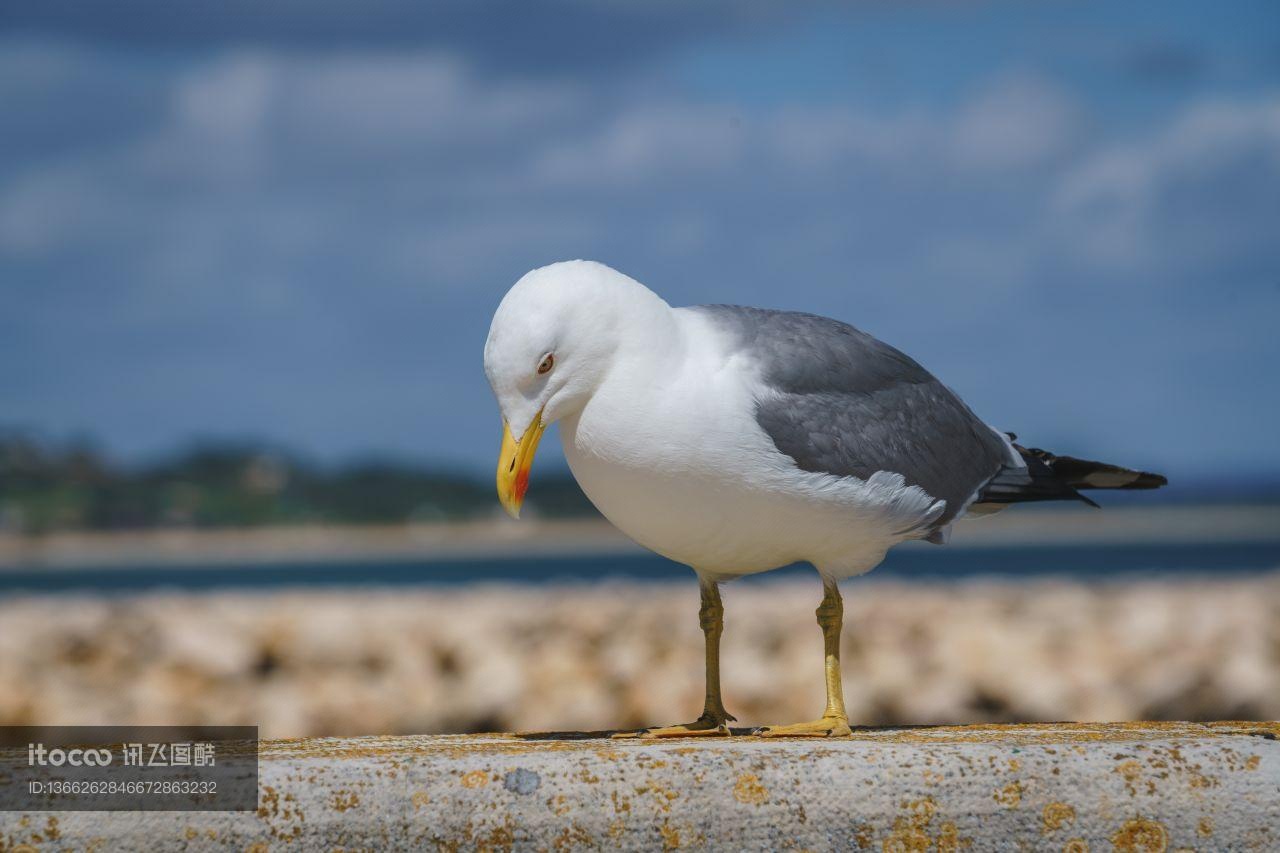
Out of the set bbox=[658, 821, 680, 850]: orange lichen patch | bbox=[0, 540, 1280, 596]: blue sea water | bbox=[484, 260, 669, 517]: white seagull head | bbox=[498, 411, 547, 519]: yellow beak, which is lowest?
Answer: bbox=[658, 821, 680, 850]: orange lichen patch

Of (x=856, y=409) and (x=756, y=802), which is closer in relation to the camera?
(x=756, y=802)

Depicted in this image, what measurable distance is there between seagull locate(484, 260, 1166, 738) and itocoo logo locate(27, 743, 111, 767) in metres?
1.24

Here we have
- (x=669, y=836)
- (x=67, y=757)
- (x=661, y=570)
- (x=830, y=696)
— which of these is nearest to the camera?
(x=669, y=836)

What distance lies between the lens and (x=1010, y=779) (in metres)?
3.33

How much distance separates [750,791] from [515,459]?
4.02 ft

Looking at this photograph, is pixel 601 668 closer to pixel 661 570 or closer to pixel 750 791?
pixel 750 791

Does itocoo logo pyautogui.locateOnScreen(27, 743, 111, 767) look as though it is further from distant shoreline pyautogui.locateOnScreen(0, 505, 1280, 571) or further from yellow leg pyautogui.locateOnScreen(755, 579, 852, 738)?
distant shoreline pyautogui.locateOnScreen(0, 505, 1280, 571)

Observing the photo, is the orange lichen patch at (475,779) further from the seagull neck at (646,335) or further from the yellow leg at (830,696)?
the seagull neck at (646,335)

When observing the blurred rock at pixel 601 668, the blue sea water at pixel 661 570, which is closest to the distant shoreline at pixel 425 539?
the blue sea water at pixel 661 570

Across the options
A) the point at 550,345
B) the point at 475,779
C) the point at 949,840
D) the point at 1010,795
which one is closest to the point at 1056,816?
the point at 1010,795

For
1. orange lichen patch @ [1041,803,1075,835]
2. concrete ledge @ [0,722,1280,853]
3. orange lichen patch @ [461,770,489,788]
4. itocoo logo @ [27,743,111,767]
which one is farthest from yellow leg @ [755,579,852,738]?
itocoo logo @ [27,743,111,767]

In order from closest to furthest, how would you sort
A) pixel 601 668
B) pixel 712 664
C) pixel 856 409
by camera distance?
pixel 856 409 < pixel 712 664 < pixel 601 668

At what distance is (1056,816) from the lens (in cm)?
330

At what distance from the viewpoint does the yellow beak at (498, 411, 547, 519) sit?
4109 mm
